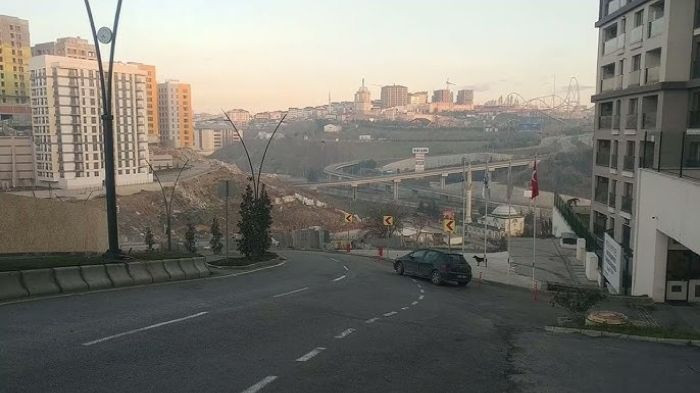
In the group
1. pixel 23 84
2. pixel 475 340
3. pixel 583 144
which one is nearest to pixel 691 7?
pixel 475 340

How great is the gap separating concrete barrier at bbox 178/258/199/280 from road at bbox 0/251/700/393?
3832mm

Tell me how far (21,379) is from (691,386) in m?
8.02

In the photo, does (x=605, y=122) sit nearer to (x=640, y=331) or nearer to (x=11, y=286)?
(x=640, y=331)

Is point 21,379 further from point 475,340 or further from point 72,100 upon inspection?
point 72,100

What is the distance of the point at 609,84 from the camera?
33.0 metres

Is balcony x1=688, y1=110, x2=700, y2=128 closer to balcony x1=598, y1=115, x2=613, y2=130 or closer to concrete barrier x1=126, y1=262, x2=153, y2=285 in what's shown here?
balcony x1=598, y1=115, x2=613, y2=130

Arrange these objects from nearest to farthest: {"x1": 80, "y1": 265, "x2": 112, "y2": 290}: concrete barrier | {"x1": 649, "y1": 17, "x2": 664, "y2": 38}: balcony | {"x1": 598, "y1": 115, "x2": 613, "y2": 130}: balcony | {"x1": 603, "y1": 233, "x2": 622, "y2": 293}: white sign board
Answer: {"x1": 80, "y1": 265, "x2": 112, "y2": 290}: concrete barrier
{"x1": 603, "y1": 233, "x2": 622, "y2": 293}: white sign board
{"x1": 649, "y1": 17, "x2": 664, "y2": 38}: balcony
{"x1": 598, "y1": 115, "x2": 613, "y2": 130}: balcony

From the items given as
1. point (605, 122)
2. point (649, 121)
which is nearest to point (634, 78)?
point (649, 121)

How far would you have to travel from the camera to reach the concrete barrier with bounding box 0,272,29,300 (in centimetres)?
987

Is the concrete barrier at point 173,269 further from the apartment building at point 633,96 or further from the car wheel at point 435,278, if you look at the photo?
the apartment building at point 633,96

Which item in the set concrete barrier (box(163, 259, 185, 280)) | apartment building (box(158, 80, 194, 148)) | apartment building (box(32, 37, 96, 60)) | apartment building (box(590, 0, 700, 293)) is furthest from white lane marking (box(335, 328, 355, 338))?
apartment building (box(158, 80, 194, 148))

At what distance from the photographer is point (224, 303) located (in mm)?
11594

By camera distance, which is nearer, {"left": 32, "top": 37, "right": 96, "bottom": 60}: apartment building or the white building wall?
the white building wall

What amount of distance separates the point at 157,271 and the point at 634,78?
26.5 meters
